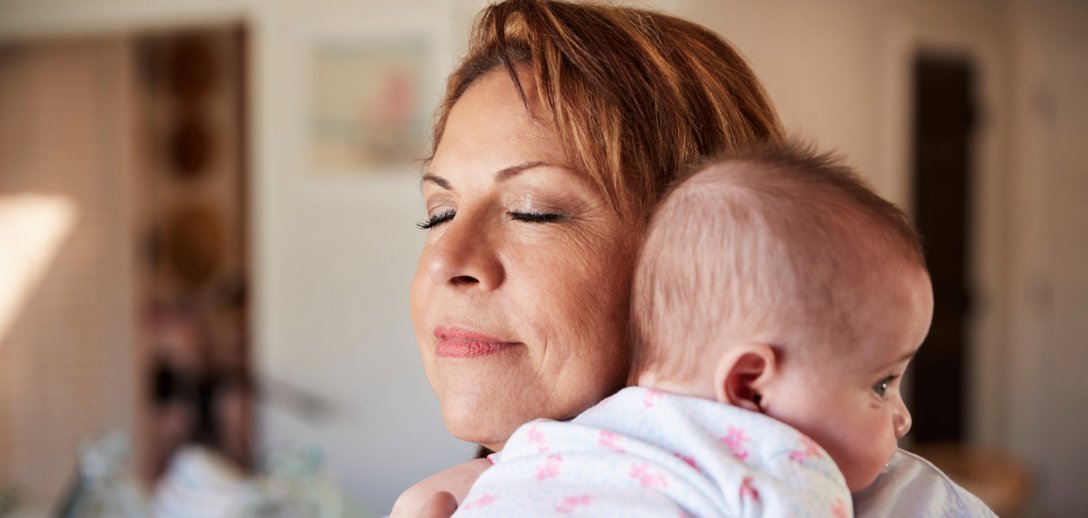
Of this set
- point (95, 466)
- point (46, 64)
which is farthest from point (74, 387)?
point (95, 466)

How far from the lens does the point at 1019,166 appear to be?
5.47m

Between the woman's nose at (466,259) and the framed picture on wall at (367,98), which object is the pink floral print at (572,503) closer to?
the woman's nose at (466,259)

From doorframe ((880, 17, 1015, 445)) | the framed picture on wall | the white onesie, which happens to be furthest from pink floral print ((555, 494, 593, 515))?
doorframe ((880, 17, 1015, 445))

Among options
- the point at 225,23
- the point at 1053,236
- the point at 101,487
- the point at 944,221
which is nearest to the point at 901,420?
the point at 101,487

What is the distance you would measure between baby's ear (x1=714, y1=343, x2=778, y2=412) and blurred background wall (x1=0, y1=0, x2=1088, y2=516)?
3.13 metres

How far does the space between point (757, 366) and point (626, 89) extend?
0.90 ft

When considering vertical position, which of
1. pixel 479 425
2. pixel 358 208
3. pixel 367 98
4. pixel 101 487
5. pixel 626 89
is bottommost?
pixel 101 487

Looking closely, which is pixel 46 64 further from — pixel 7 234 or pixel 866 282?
pixel 866 282

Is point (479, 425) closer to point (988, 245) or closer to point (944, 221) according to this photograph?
point (944, 221)

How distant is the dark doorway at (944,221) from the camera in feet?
16.4

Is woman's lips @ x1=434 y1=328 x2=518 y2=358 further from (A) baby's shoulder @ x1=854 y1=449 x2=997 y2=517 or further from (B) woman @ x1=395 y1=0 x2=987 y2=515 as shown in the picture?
(A) baby's shoulder @ x1=854 y1=449 x2=997 y2=517

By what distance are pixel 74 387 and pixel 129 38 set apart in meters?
1.86

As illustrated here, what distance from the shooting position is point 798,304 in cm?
65

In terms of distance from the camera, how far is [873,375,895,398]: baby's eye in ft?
2.25
